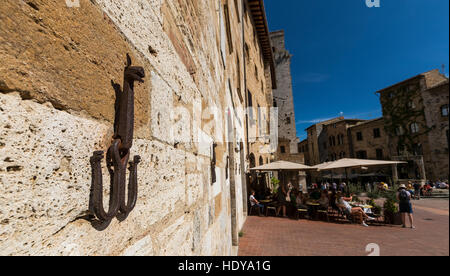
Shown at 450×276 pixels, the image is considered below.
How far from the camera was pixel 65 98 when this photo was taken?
23.0 inches

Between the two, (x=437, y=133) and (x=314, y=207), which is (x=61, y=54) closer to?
(x=314, y=207)

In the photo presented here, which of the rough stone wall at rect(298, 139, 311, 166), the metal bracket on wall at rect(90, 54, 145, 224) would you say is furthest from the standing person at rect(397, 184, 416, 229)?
the rough stone wall at rect(298, 139, 311, 166)

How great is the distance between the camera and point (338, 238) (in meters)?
5.58

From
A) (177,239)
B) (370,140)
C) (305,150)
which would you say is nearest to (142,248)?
(177,239)

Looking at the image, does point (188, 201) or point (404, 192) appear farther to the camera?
point (404, 192)

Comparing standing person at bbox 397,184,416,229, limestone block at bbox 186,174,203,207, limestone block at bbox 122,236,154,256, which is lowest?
standing person at bbox 397,184,416,229

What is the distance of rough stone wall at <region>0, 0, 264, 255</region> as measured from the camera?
1.49 ft

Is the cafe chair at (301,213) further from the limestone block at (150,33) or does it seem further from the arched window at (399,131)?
the arched window at (399,131)

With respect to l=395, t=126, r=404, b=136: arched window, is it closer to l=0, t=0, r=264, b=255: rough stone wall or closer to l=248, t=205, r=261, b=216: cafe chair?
l=248, t=205, r=261, b=216: cafe chair

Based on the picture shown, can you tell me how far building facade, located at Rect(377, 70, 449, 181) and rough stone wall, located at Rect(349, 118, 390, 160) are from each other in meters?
1.31

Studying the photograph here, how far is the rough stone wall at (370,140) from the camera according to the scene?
25.5 m

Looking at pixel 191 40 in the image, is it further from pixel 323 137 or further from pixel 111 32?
pixel 323 137
